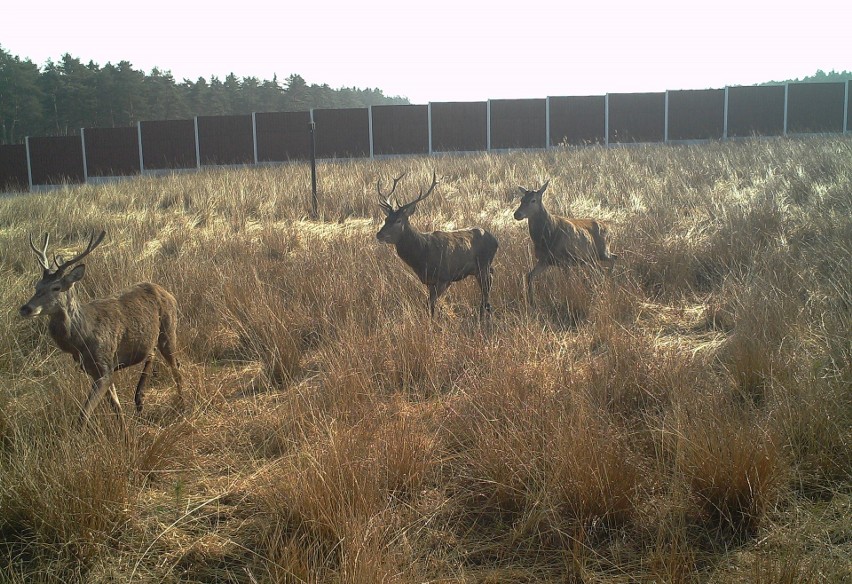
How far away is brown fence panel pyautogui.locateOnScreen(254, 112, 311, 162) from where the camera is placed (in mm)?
28562

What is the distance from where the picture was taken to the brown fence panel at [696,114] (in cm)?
2831

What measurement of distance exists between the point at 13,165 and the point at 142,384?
2726 cm

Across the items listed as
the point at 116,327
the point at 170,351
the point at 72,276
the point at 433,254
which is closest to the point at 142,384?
the point at 170,351

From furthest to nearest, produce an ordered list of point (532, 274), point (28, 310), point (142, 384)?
1. point (532, 274)
2. point (142, 384)
3. point (28, 310)

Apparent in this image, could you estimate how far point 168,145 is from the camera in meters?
28.5

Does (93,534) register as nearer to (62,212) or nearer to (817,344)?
(817,344)

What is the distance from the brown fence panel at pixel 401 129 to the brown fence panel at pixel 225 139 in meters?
5.20

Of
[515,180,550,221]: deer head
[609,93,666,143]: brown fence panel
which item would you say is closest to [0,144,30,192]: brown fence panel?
[609,93,666,143]: brown fence panel

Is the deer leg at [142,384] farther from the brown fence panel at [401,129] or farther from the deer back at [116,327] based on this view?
the brown fence panel at [401,129]

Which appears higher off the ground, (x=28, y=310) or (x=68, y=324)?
(x=28, y=310)

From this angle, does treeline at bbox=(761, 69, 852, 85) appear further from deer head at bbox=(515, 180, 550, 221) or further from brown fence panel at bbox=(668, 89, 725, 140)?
deer head at bbox=(515, 180, 550, 221)

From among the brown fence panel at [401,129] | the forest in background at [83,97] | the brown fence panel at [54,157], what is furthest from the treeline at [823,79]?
the brown fence panel at [54,157]

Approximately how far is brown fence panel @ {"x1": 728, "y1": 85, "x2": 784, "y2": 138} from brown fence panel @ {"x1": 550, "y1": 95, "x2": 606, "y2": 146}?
519 cm

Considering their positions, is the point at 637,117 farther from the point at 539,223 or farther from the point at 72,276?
the point at 72,276
